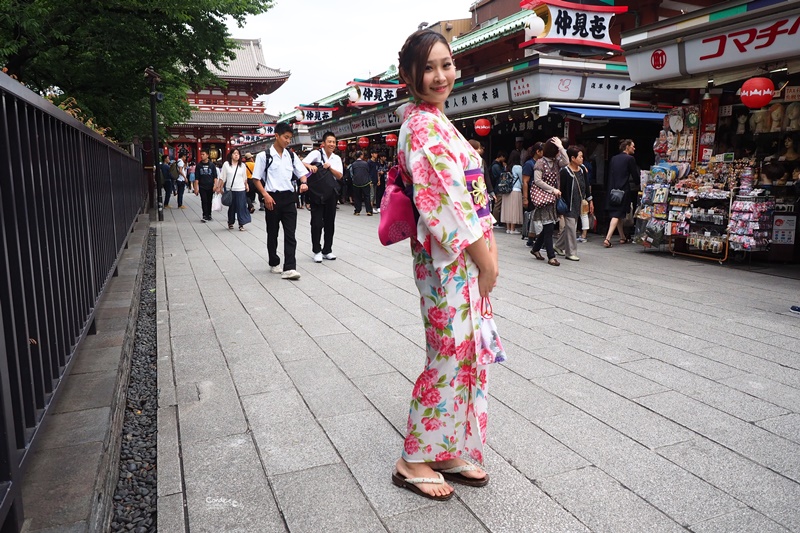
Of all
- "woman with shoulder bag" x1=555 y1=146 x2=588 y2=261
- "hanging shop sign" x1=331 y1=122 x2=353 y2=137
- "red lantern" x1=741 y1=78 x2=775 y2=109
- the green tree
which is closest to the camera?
"red lantern" x1=741 y1=78 x2=775 y2=109

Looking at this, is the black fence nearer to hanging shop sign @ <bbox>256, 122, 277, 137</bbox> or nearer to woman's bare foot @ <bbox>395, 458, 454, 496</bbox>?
woman's bare foot @ <bbox>395, 458, 454, 496</bbox>

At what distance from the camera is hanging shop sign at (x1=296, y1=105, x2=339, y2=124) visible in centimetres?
2750

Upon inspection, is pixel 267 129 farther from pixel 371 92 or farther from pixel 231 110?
pixel 371 92

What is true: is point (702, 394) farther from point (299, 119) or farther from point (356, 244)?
point (299, 119)

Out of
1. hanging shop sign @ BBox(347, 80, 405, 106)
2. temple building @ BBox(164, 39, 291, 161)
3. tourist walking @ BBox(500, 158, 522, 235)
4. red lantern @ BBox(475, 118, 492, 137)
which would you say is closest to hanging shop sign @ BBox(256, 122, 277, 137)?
temple building @ BBox(164, 39, 291, 161)

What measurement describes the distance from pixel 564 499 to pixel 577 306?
3581 mm

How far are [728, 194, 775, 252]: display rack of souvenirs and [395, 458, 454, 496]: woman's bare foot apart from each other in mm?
7034

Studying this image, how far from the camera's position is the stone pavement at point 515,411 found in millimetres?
2326

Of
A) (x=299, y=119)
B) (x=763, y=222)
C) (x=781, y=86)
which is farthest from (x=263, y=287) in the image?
(x=299, y=119)

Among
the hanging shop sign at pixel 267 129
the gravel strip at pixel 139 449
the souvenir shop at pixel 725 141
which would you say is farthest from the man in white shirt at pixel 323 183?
the hanging shop sign at pixel 267 129

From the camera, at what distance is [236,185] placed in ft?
41.1

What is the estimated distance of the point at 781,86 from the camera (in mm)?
8227

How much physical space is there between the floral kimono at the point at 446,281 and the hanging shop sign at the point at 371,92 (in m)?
17.7

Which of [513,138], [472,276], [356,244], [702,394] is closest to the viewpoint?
[472,276]
